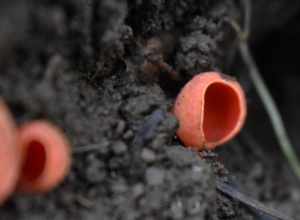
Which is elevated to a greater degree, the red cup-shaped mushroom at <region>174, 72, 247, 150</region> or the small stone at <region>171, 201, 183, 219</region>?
the red cup-shaped mushroom at <region>174, 72, 247, 150</region>

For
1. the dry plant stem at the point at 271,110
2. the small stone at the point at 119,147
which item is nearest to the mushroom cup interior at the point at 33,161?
the small stone at the point at 119,147

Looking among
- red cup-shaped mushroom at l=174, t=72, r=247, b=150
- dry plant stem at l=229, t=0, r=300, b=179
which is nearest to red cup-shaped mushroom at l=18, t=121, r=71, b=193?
red cup-shaped mushroom at l=174, t=72, r=247, b=150

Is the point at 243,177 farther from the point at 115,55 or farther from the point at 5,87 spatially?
the point at 5,87

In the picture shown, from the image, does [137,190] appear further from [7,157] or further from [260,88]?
[260,88]

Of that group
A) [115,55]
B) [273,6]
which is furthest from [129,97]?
[273,6]

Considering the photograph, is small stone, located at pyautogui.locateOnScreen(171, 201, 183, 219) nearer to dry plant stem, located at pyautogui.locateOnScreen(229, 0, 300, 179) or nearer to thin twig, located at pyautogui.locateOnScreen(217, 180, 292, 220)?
thin twig, located at pyautogui.locateOnScreen(217, 180, 292, 220)

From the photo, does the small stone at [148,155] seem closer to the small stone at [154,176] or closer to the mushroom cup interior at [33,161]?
the small stone at [154,176]

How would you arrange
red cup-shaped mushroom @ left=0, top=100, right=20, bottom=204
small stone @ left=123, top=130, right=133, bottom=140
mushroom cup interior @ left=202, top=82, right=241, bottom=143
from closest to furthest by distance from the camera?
red cup-shaped mushroom @ left=0, top=100, right=20, bottom=204 < small stone @ left=123, top=130, right=133, bottom=140 < mushroom cup interior @ left=202, top=82, right=241, bottom=143
